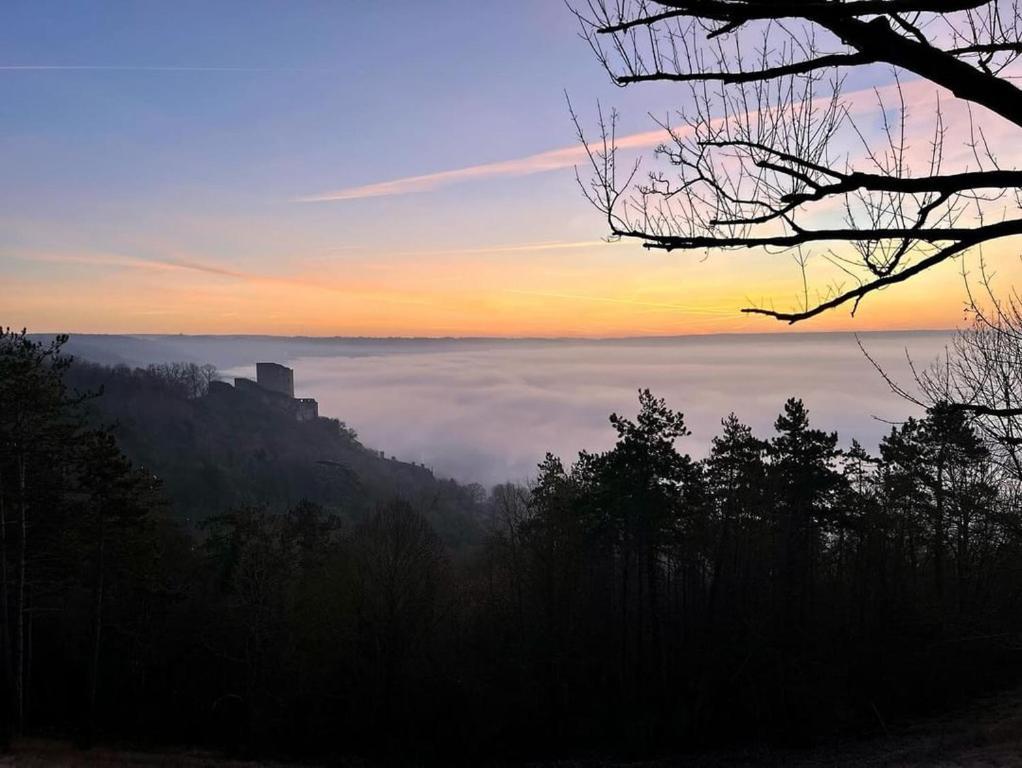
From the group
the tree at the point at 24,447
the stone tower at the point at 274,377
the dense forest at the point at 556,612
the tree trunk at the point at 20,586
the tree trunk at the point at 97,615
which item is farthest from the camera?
the stone tower at the point at 274,377

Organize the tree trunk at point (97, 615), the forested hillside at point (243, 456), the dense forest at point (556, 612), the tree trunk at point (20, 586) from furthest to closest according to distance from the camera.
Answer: the forested hillside at point (243, 456), the dense forest at point (556, 612), the tree trunk at point (97, 615), the tree trunk at point (20, 586)

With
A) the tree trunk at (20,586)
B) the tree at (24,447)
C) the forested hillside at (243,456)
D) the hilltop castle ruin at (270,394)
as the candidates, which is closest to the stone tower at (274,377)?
the hilltop castle ruin at (270,394)

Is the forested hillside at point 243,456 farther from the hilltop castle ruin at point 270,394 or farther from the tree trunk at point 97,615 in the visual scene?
the tree trunk at point 97,615

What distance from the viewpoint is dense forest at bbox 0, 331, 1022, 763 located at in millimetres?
19438

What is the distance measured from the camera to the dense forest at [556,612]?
19.4m

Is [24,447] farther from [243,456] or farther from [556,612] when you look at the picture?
[243,456]

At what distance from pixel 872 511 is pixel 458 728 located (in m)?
16.4

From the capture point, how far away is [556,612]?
24.7m

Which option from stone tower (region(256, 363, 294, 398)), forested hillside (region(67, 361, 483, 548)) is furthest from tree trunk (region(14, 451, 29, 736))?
stone tower (region(256, 363, 294, 398))

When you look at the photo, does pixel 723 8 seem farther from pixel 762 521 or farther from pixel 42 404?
pixel 762 521

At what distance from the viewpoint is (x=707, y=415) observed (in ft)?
463

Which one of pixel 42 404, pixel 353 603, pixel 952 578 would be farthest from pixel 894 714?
pixel 42 404

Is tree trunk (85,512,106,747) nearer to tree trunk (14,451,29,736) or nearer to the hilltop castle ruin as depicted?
tree trunk (14,451,29,736)

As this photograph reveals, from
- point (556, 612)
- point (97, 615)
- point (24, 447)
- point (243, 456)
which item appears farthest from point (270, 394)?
point (24, 447)
